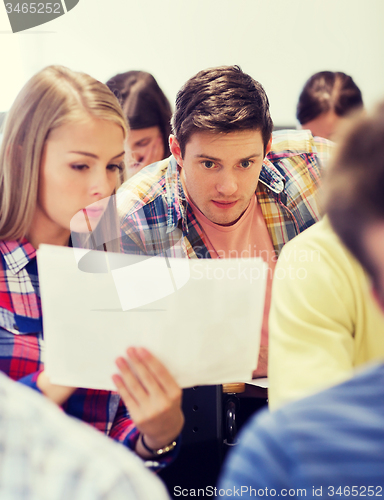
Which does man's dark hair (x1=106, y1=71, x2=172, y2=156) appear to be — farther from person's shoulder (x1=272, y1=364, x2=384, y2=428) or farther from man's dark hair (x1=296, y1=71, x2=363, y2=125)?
person's shoulder (x1=272, y1=364, x2=384, y2=428)

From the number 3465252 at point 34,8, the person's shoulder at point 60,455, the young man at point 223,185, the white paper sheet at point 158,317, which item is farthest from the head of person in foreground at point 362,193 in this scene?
the number 3465252 at point 34,8

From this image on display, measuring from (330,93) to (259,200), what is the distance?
0.97 feet

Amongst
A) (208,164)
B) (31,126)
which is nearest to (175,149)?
(208,164)

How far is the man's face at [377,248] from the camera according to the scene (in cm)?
39

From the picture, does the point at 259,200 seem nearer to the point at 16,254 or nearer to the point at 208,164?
the point at 208,164

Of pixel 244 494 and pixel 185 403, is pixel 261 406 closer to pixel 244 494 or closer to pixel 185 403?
pixel 185 403

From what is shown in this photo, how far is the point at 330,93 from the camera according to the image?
112 cm

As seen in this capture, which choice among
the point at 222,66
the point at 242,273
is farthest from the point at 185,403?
the point at 222,66

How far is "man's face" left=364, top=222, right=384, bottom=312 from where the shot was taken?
39 centimetres

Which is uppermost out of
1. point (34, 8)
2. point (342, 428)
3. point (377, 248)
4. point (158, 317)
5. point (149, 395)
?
point (34, 8)

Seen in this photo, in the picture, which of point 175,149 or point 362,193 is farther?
point 175,149

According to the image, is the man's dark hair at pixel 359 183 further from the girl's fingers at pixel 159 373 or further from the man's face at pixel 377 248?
the girl's fingers at pixel 159 373

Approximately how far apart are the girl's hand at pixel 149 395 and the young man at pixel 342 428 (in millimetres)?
442

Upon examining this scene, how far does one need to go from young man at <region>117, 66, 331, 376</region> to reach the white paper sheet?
126 mm
